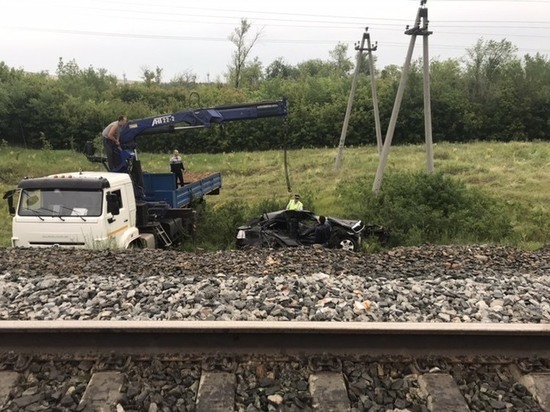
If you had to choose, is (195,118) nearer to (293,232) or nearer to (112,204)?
(293,232)

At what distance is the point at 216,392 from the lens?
3.55 metres

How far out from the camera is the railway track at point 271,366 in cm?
350

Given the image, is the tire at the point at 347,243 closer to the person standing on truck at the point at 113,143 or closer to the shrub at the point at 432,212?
the shrub at the point at 432,212

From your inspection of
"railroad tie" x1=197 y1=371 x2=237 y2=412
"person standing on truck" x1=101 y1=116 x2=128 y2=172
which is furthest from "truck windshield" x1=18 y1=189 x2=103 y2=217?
"railroad tie" x1=197 y1=371 x2=237 y2=412

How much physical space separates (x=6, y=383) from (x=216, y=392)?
1.53 meters

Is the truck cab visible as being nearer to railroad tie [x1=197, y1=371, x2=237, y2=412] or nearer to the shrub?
railroad tie [x1=197, y1=371, x2=237, y2=412]

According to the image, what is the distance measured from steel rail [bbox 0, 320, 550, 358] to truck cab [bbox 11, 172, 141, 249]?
226 inches

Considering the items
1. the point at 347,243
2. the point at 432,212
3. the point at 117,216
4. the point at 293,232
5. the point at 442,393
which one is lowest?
the point at 347,243

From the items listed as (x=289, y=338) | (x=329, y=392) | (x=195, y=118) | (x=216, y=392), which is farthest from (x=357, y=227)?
(x=216, y=392)

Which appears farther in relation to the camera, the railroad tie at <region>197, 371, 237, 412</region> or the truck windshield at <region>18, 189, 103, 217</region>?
the truck windshield at <region>18, 189, 103, 217</region>

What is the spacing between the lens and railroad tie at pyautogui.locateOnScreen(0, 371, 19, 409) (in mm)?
3521

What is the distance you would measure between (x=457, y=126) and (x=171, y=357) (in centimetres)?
5402

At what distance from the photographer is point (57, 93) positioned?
5088 cm

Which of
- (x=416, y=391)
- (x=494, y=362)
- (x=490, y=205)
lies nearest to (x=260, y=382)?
(x=416, y=391)
